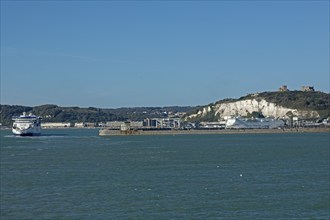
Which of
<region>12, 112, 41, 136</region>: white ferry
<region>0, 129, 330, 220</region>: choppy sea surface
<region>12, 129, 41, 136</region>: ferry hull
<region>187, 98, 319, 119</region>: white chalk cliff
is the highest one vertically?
<region>187, 98, 319, 119</region>: white chalk cliff

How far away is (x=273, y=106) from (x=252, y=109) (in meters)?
6.43

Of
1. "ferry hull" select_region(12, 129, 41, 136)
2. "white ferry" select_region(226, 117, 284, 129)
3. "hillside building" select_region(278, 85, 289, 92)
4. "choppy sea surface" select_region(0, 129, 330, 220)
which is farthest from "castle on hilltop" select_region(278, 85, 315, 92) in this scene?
"choppy sea surface" select_region(0, 129, 330, 220)

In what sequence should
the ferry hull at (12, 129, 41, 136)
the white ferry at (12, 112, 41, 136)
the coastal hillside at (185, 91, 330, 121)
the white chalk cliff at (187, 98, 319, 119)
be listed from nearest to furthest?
the white ferry at (12, 112, 41, 136), the ferry hull at (12, 129, 41, 136), the white chalk cliff at (187, 98, 319, 119), the coastal hillside at (185, 91, 330, 121)

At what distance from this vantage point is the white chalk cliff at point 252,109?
152000 millimetres

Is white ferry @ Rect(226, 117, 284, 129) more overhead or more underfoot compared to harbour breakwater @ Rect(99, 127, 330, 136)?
more overhead

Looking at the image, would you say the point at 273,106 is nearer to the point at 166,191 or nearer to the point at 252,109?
the point at 252,109

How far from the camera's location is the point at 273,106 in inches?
6235

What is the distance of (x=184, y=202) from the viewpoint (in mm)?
21562

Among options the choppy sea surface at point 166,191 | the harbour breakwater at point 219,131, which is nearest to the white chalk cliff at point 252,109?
the harbour breakwater at point 219,131

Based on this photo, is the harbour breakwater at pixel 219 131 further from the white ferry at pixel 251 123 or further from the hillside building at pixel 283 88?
the hillside building at pixel 283 88

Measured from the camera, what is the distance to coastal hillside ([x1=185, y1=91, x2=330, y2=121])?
500ft

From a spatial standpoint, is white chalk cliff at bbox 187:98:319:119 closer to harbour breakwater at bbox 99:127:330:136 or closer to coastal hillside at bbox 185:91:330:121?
coastal hillside at bbox 185:91:330:121

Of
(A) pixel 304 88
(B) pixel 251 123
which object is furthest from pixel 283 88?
(B) pixel 251 123

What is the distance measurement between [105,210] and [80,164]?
721 inches
